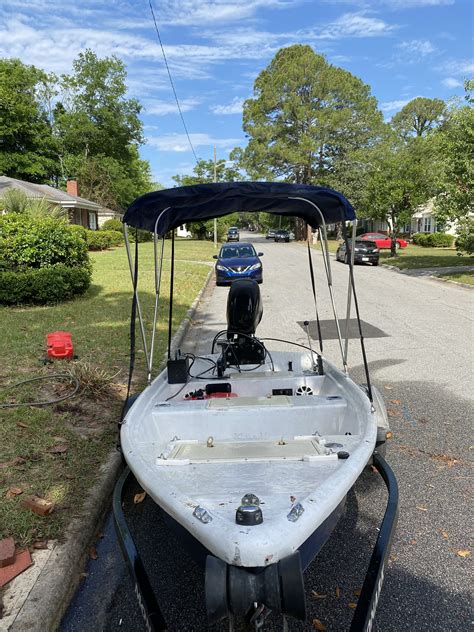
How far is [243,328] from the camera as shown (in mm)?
5664

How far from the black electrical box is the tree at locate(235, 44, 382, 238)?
44.6 meters

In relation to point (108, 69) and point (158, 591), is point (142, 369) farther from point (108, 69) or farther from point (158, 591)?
point (108, 69)

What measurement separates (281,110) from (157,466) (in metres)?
52.3

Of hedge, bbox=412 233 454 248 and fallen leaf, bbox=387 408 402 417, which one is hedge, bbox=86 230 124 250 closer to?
hedge, bbox=412 233 454 248

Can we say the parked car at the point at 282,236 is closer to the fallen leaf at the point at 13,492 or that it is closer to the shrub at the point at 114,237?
the shrub at the point at 114,237

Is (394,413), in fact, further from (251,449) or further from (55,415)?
(55,415)

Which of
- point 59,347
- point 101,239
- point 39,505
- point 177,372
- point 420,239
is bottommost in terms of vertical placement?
point 39,505

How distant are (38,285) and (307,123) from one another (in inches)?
1690

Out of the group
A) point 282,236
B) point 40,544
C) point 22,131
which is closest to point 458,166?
point 40,544

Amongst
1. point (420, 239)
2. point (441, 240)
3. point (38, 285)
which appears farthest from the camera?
point (420, 239)

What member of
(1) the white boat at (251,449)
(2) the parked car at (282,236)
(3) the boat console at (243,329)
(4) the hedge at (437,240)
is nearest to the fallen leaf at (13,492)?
(1) the white boat at (251,449)

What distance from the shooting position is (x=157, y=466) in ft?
9.77

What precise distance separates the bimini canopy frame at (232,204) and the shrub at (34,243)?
310 inches

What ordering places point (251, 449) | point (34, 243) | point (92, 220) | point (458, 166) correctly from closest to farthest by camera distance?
1. point (251, 449)
2. point (34, 243)
3. point (458, 166)
4. point (92, 220)
